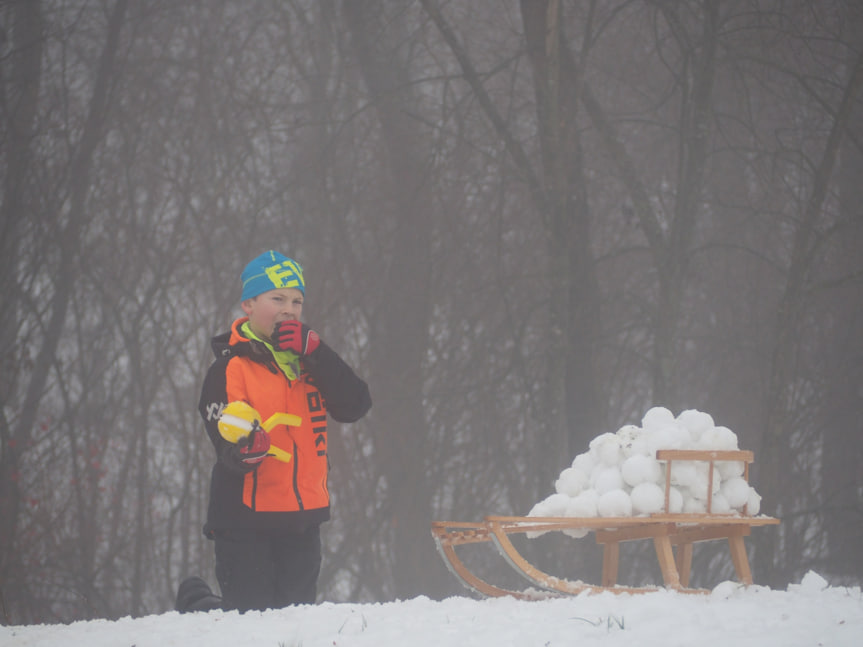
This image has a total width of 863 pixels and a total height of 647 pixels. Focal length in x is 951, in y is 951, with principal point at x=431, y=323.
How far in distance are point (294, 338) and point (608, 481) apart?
1186 mm

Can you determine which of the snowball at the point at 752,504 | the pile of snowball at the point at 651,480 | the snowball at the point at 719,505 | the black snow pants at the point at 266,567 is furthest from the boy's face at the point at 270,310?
the snowball at the point at 752,504

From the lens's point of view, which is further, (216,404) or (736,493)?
(736,493)

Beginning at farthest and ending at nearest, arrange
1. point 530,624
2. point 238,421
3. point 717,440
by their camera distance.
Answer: point 717,440, point 238,421, point 530,624

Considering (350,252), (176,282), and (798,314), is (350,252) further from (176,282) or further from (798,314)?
(798,314)

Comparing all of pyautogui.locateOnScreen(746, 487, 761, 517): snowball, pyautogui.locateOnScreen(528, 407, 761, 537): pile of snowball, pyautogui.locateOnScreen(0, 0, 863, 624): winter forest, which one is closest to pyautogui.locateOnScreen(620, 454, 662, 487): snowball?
pyautogui.locateOnScreen(528, 407, 761, 537): pile of snowball

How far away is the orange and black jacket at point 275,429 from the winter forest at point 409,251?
3.62 m

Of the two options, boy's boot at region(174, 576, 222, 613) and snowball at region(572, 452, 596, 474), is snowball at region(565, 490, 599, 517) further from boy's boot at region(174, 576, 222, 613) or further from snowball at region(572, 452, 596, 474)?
boy's boot at region(174, 576, 222, 613)

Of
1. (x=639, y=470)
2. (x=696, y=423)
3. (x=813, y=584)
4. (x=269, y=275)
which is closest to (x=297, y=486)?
(x=269, y=275)

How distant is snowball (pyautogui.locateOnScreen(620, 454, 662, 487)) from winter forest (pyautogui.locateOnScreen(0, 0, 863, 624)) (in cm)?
344

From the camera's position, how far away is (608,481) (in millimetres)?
3295

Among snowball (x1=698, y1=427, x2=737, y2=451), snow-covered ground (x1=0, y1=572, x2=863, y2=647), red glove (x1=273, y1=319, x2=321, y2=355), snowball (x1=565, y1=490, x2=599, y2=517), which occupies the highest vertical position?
red glove (x1=273, y1=319, x2=321, y2=355)

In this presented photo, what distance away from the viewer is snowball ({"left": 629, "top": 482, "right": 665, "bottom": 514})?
319 centimetres

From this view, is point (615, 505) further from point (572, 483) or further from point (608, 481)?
point (572, 483)

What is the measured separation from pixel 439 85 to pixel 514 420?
2.72 meters
